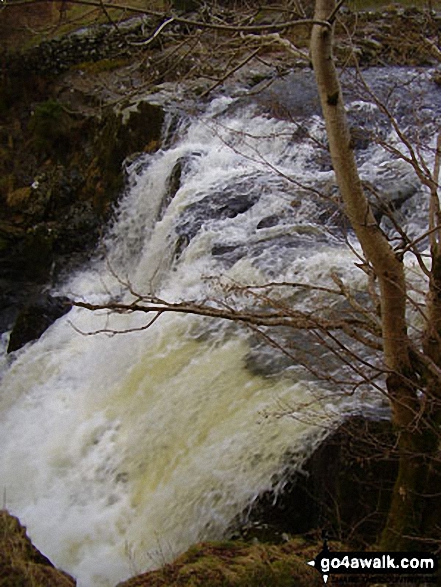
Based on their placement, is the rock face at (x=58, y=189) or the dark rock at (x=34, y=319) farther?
the rock face at (x=58, y=189)

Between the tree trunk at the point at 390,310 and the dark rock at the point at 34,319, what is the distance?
18.5 ft

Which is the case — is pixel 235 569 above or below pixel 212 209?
below

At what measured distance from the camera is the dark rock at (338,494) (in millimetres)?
3785

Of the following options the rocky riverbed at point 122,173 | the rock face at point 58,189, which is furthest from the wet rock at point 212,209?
the rock face at point 58,189

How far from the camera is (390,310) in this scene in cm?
292

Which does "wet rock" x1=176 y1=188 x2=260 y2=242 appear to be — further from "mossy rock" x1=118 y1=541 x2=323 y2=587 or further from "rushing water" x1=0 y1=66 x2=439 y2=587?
"mossy rock" x1=118 y1=541 x2=323 y2=587

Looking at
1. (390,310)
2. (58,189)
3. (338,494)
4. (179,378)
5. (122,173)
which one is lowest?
(338,494)

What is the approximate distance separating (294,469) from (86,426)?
8.60ft

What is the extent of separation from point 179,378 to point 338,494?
2248 mm

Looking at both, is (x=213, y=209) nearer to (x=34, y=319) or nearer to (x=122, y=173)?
(x=122, y=173)

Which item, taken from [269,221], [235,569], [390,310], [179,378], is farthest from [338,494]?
[269,221]

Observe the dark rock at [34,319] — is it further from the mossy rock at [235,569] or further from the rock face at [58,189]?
the mossy rock at [235,569]

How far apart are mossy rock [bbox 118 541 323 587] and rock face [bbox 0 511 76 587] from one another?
17.8 inches

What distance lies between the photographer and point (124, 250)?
9477mm
